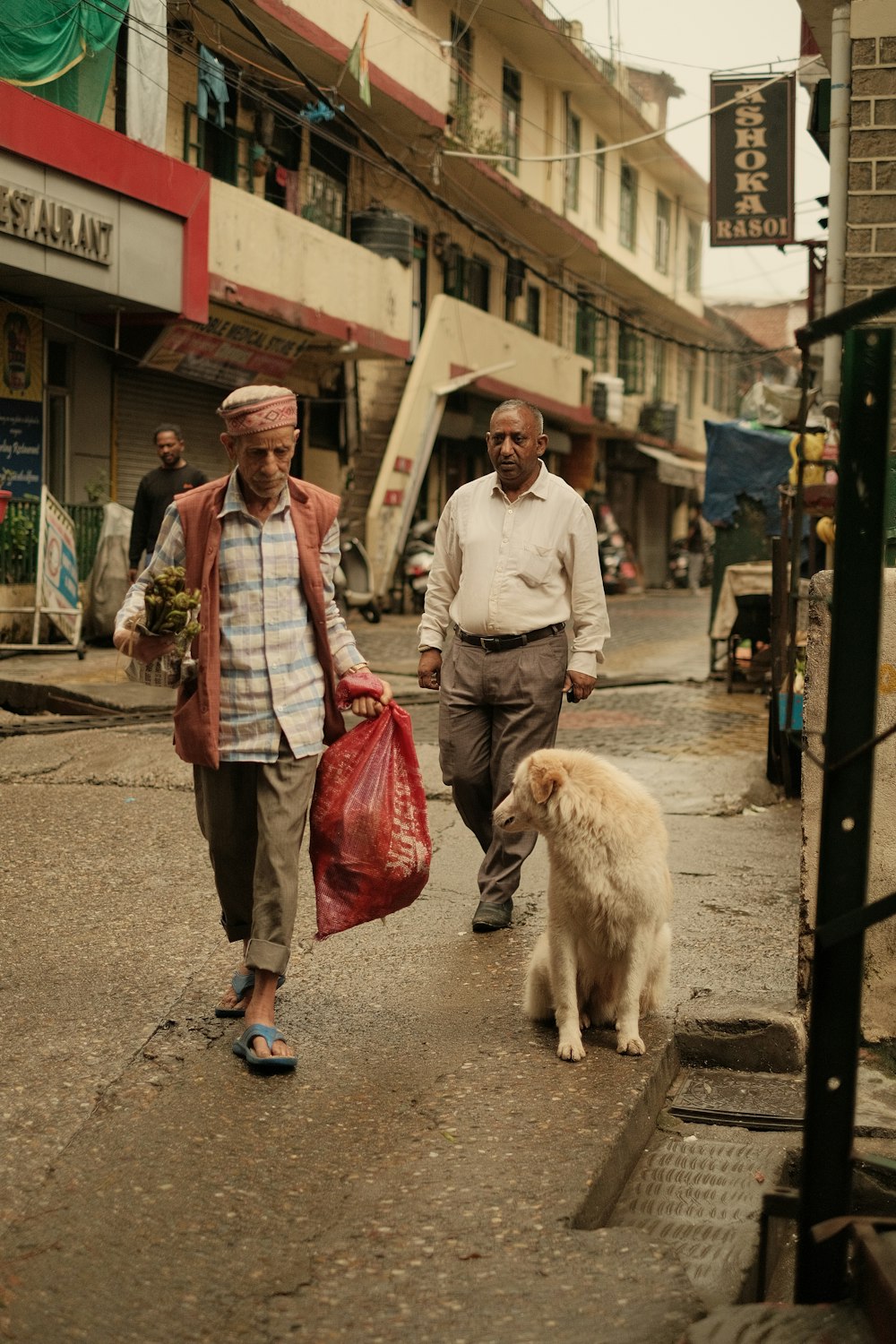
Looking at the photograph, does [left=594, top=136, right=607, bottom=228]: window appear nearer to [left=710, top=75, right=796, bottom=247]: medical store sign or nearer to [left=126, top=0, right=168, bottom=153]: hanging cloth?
[left=710, top=75, right=796, bottom=247]: medical store sign

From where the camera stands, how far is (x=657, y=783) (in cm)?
870

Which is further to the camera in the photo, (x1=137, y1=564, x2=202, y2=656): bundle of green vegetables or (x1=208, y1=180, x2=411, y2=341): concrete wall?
(x1=208, y1=180, x2=411, y2=341): concrete wall

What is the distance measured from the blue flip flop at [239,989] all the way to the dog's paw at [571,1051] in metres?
0.88

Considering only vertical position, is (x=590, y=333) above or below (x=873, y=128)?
above

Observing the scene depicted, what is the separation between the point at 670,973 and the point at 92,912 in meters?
2.21

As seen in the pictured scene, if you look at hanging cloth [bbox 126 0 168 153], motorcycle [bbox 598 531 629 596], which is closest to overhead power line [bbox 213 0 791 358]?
hanging cloth [bbox 126 0 168 153]

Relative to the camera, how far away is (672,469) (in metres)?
38.1

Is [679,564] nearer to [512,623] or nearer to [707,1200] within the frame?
[512,623]

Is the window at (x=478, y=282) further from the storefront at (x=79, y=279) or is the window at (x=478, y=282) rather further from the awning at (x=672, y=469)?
the storefront at (x=79, y=279)

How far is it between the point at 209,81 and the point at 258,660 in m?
13.6

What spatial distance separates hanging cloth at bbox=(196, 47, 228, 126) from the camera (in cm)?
1541

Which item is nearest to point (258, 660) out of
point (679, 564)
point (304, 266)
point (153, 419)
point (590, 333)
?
point (153, 419)

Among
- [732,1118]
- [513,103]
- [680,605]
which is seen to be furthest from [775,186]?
[732,1118]

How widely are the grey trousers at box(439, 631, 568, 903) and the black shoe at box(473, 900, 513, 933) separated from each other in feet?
0.08
